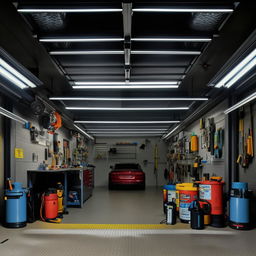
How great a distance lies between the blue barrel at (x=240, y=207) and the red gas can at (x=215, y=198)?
0.23m

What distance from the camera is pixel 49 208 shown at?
5391mm

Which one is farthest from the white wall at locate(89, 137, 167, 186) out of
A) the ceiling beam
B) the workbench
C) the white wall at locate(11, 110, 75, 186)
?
the ceiling beam

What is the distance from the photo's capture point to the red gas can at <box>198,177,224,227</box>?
4.89 metres

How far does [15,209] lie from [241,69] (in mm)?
3982

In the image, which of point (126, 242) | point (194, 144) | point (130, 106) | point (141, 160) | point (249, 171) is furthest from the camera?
point (141, 160)

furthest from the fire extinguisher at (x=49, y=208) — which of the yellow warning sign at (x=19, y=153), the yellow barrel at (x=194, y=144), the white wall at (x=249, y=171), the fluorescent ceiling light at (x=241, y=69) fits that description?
the yellow barrel at (x=194, y=144)

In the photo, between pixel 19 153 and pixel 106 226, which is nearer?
pixel 106 226

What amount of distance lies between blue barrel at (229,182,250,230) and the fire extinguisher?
294cm

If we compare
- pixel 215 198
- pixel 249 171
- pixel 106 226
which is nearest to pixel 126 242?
pixel 106 226

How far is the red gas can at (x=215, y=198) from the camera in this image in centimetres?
489

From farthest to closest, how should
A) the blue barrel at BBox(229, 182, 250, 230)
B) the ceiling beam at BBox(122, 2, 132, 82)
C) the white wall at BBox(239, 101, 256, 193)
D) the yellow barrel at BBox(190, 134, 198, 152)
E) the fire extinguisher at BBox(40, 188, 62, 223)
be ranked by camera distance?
the yellow barrel at BBox(190, 134, 198, 152) < the fire extinguisher at BBox(40, 188, 62, 223) < the white wall at BBox(239, 101, 256, 193) < the blue barrel at BBox(229, 182, 250, 230) < the ceiling beam at BBox(122, 2, 132, 82)

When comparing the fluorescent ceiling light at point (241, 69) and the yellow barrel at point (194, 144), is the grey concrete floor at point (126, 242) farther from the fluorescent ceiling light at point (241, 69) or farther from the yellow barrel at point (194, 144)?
the yellow barrel at point (194, 144)

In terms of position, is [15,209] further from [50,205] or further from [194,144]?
[194,144]

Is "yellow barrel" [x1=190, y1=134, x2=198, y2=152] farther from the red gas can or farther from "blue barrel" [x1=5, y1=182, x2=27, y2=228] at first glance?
"blue barrel" [x1=5, y1=182, x2=27, y2=228]
